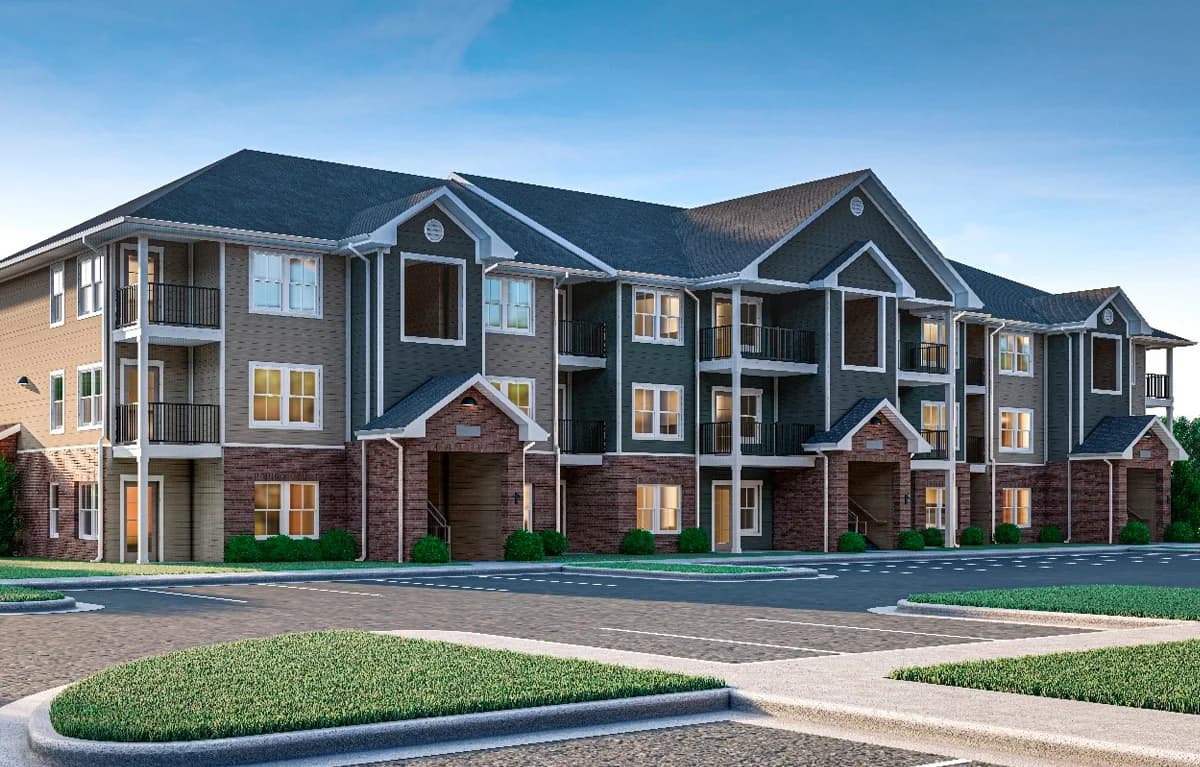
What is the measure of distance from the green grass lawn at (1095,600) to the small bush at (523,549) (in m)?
15.9

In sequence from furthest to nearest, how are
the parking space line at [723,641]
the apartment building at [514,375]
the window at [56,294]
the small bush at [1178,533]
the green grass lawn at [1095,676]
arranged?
the small bush at [1178,533] → the window at [56,294] → the apartment building at [514,375] → the parking space line at [723,641] → the green grass lawn at [1095,676]

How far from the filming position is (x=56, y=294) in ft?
131

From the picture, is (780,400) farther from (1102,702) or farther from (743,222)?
(1102,702)

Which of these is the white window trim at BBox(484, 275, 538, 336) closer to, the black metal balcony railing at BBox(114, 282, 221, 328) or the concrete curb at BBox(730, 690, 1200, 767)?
the black metal balcony railing at BBox(114, 282, 221, 328)

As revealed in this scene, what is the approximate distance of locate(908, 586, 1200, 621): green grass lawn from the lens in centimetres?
1977

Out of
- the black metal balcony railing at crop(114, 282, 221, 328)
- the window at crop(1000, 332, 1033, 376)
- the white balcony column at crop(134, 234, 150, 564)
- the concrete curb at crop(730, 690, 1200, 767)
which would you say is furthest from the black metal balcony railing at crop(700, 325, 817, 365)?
the concrete curb at crop(730, 690, 1200, 767)

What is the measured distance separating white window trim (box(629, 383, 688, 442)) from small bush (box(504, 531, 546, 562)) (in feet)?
24.7

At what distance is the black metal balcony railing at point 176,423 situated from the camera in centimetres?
3597

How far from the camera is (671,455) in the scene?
4488cm

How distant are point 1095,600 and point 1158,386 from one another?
142 ft

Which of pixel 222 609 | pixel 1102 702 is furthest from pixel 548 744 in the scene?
pixel 222 609

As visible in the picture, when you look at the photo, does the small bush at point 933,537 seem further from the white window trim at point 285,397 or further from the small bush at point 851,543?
the white window trim at point 285,397

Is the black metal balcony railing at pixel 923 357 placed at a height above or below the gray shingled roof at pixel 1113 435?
above

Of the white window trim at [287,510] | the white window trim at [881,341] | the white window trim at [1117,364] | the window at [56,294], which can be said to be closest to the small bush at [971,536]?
the white window trim at [881,341]
